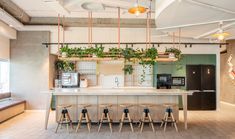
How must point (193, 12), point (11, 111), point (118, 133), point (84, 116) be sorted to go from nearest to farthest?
1. point (193, 12)
2. point (118, 133)
3. point (84, 116)
4. point (11, 111)

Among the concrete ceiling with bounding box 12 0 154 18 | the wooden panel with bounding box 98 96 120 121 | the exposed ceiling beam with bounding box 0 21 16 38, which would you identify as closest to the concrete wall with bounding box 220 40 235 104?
the concrete ceiling with bounding box 12 0 154 18

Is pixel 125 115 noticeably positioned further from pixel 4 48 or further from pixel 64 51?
pixel 4 48

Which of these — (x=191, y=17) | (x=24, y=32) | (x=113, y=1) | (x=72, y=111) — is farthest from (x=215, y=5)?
(x=24, y=32)

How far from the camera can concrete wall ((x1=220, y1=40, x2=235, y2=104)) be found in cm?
1093

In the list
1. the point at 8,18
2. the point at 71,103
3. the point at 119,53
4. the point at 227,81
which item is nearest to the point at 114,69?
the point at 119,53

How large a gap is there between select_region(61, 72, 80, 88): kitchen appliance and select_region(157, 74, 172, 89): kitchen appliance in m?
3.41

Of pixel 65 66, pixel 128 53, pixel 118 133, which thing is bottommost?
pixel 118 133

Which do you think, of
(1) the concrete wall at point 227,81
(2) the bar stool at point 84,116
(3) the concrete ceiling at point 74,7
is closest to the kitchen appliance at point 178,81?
(3) the concrete ceiling at point 74,7

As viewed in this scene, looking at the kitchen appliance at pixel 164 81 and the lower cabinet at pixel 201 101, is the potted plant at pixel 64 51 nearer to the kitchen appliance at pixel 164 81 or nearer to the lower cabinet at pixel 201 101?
the kitchen appliance at pixel 164 81

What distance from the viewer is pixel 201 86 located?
929cm

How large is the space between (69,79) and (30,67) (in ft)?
5.31

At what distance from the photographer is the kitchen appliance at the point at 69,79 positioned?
9.37 m

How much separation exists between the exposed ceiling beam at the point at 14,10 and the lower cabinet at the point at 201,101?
7161mm

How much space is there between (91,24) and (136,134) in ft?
15.5
